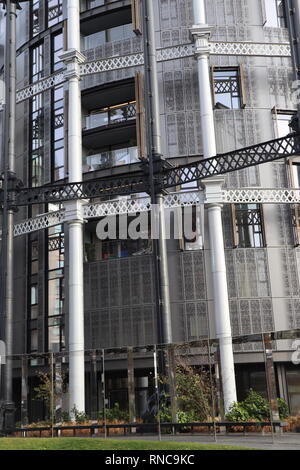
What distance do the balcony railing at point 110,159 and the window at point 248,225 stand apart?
5.96 metres

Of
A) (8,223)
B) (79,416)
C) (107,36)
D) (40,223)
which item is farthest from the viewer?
(107,36)

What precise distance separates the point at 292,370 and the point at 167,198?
946cm

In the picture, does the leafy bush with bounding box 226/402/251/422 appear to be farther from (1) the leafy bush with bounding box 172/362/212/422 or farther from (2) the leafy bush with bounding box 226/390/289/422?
(1) the leafy bush with bounding box 172/362/212/422

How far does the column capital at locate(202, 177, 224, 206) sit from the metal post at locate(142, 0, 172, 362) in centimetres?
362

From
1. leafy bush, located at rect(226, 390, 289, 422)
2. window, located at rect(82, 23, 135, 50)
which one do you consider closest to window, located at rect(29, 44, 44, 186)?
window, located at rect(82, 23, 135, 50)

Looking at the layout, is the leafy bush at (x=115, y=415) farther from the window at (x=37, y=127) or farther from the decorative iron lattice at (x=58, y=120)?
the decorative iron lattice at (x=58, y=120)

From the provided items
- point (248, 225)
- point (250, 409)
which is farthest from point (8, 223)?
point (250, 409)

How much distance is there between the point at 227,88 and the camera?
29.4 meters

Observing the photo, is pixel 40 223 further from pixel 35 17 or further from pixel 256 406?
pixel 35 17

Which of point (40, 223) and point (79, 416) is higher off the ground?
point (40, 223)

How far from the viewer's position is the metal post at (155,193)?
21.0 meters

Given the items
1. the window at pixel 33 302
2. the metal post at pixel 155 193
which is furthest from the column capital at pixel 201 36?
the window at pixel 33 302

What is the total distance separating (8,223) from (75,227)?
3554 millimetres
